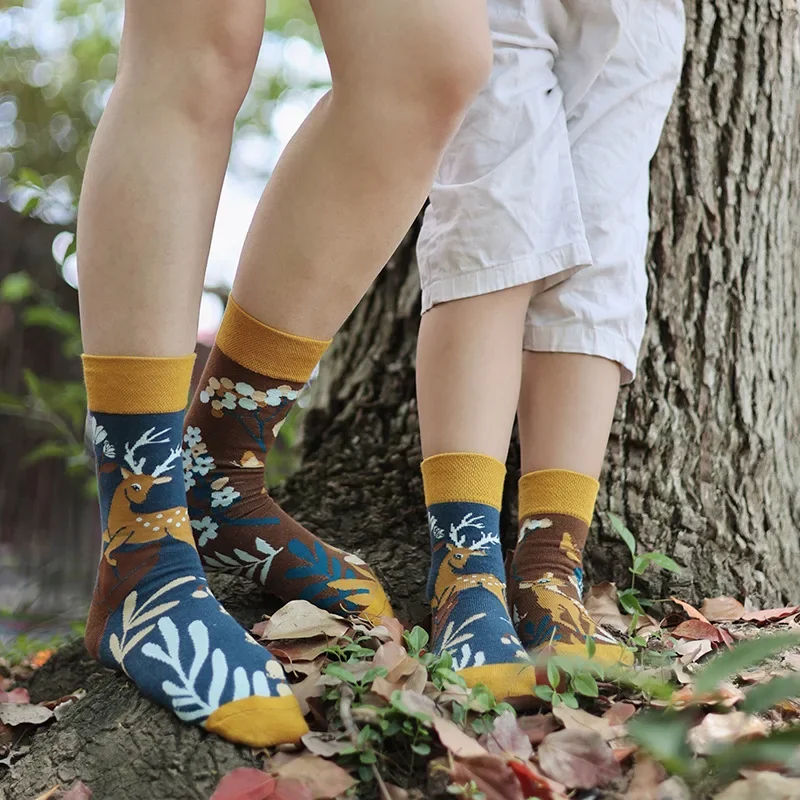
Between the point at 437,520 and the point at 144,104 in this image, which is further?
the point at 437,520

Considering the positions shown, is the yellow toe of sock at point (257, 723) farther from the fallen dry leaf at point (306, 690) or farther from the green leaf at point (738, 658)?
the green leaf at point (738, 658)

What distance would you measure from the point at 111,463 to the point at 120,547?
88mm

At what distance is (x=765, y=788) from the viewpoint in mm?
642

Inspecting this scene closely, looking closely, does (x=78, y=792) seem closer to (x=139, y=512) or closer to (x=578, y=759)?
(x=139, y=512)

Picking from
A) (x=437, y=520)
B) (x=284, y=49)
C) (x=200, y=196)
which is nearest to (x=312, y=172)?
(x=200, y=196)

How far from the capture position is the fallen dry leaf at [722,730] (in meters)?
0.74

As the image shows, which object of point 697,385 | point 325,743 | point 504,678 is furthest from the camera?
point 697,385

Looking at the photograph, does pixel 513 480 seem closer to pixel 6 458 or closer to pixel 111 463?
pixel 111 463

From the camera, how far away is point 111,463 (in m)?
0.84

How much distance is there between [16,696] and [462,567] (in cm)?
Result: 64

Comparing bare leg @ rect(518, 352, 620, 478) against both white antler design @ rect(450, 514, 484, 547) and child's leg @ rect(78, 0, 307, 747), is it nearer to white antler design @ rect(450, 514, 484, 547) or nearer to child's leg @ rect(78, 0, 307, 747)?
white antler design @ rect(450, 514, 484, 547)

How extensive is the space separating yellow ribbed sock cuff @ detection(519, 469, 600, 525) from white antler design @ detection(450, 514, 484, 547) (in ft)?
0.40

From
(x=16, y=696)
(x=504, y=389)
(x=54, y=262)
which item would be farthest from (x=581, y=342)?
(x=54, y=262)

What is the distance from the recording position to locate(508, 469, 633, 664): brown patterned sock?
962 millimetres
